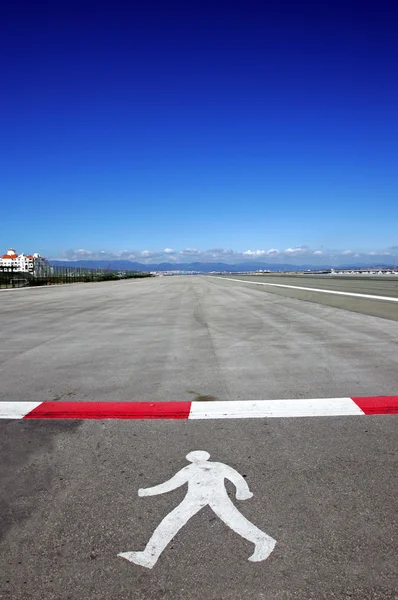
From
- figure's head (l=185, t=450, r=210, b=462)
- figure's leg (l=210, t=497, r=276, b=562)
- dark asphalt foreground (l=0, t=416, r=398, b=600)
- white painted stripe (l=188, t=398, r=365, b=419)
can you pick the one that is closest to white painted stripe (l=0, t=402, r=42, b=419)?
dark asphalt foreground (l=0, t=416, r=398, b=600)

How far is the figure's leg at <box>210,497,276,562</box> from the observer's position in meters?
2.21

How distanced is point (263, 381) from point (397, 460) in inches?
94.3

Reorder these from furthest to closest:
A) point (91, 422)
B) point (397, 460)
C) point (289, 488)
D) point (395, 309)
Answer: point (395, 309), point (91, 422), point (397, 460), point (289, 488)

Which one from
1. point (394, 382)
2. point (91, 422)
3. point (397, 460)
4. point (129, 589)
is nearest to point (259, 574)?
point (129, 589)

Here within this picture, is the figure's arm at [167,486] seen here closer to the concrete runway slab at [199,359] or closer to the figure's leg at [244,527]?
the figure's leg at [244,527]

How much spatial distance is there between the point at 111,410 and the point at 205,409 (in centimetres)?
102

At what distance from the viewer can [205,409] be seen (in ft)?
14.4

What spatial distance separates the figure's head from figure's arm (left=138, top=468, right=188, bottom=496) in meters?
0.23

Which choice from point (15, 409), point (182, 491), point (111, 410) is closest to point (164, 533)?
point (182, 491)

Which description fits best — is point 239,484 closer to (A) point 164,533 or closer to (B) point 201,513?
(B) point 201,513

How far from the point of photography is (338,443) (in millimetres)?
3502

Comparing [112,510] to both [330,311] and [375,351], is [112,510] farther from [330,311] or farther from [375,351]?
[330,311]

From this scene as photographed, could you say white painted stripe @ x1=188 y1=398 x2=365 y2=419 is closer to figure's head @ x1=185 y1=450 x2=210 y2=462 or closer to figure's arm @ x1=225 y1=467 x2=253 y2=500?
figure's head @ x1=185 y1=450 x2=210 y2=462

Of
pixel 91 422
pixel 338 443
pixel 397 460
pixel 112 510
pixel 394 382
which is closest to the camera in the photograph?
pixel 112 510
